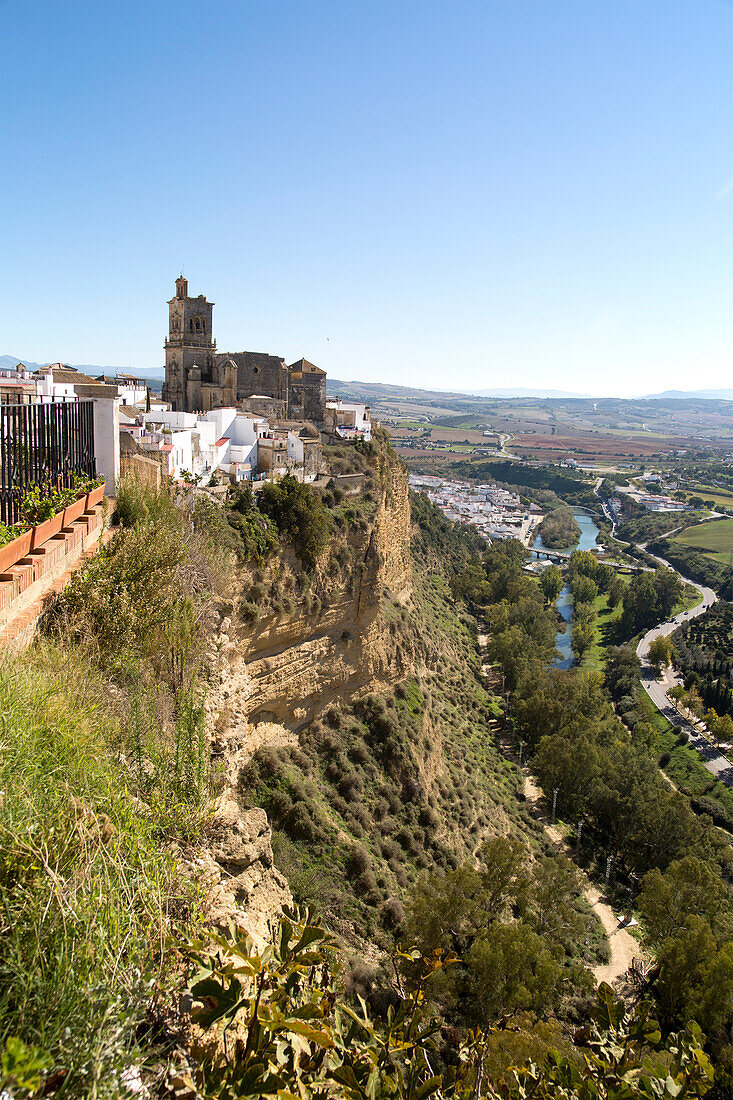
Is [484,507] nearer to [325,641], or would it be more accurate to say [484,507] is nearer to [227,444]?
[227,444]

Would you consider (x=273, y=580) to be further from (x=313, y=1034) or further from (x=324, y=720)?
(x=313, y=1034)

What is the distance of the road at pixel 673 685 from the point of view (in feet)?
109

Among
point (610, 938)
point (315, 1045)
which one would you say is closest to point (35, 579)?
point (315, 1045)

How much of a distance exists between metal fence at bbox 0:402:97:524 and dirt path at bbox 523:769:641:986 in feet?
52.6

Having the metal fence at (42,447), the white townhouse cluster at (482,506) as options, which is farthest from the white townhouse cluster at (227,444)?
the white townhouse cluster at (482,506)

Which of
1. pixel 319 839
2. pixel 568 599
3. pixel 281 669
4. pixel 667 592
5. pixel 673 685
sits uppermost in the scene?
pixel 281 669

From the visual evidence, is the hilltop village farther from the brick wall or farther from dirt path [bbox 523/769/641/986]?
the brick wall

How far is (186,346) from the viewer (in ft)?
87.5

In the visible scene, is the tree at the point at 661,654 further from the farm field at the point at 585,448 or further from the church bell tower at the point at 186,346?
the farm field at the point at 585,448

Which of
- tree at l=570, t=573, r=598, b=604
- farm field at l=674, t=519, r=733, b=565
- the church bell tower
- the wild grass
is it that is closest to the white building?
the church bell tower

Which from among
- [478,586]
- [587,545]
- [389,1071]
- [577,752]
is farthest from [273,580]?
[587,545]

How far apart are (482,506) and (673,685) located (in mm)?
46225

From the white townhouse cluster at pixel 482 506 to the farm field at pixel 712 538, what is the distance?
19.2m

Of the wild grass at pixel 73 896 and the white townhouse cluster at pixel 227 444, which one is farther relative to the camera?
the white townhouse cluster at pixel 227 444
